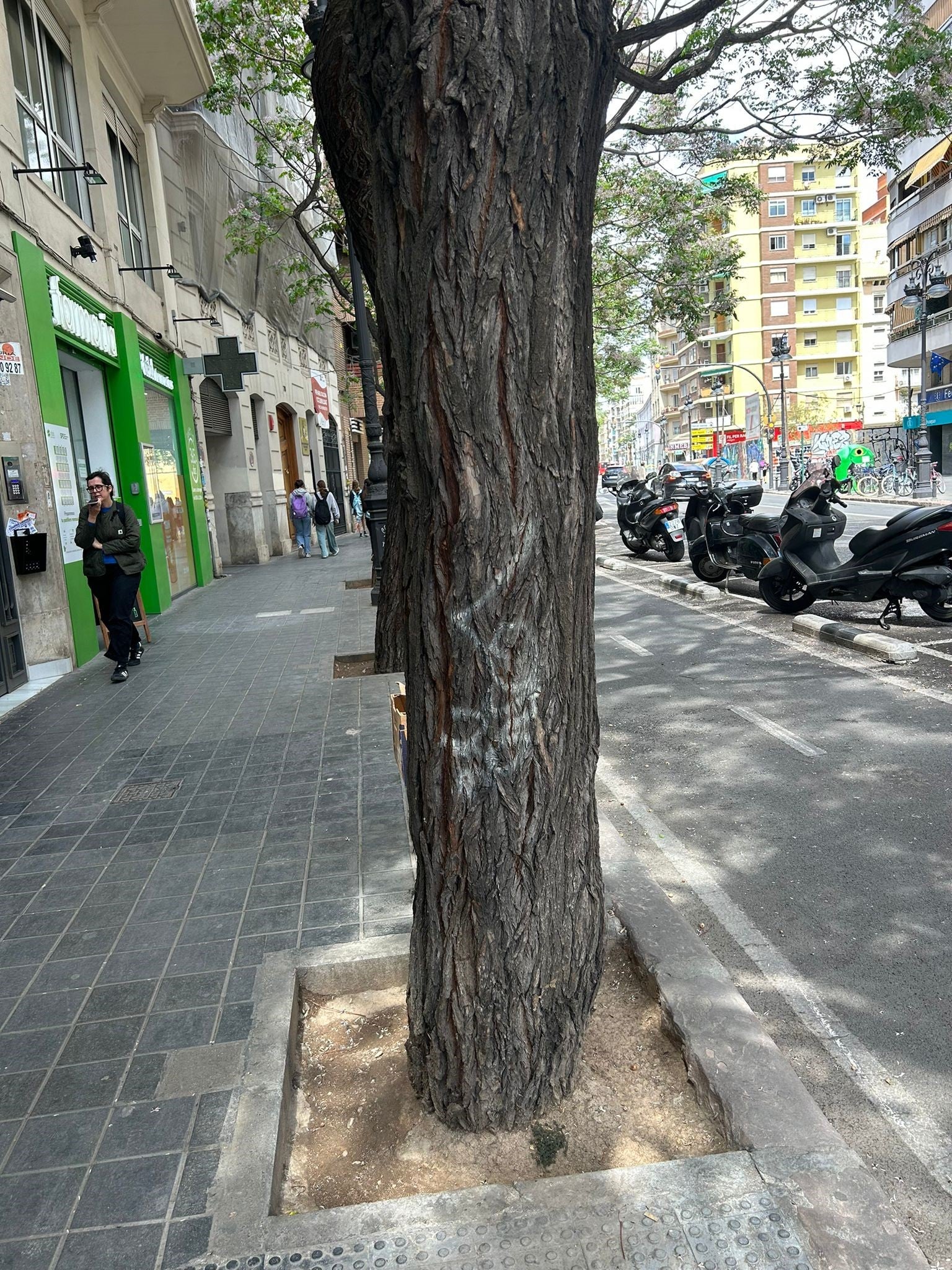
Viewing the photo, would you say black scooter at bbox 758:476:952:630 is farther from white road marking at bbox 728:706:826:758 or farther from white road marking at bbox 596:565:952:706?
white road marking at bbox 728:706:826:758

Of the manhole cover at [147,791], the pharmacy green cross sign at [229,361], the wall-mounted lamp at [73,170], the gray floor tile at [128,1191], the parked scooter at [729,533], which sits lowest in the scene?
the gray floor tile at [128,1191]

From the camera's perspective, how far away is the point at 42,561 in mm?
8945

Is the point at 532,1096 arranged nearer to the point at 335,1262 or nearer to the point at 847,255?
the point at 335,1262

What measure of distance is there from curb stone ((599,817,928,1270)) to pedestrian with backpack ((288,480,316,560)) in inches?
788

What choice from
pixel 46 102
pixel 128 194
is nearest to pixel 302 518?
pixel 128 194

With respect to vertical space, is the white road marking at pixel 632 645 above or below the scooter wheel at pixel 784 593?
below

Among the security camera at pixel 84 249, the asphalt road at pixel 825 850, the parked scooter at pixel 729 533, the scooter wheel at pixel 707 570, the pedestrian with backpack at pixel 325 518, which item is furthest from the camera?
the pedestrian with backpack at pixel 325 518

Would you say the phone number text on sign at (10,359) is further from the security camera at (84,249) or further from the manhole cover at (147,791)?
the manhole cover at (147,791)

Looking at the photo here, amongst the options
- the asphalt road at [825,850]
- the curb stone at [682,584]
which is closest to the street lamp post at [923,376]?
the curb stone at [682,584]

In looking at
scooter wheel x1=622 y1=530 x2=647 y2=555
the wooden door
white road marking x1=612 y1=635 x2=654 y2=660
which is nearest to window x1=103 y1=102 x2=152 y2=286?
white road marking x1=612 y1=635 x2=654 y2=660

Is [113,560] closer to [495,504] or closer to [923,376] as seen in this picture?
[495,504]

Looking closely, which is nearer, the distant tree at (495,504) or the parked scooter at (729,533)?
the distant tree at (495,504)

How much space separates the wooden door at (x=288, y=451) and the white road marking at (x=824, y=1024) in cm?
2254

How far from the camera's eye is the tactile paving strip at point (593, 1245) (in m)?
1.93
